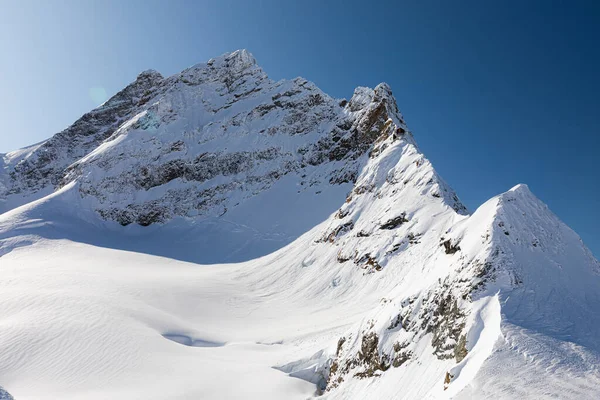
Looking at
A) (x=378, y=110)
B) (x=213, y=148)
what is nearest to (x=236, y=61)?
(x=213, y=148)

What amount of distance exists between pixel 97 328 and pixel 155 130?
184 feet

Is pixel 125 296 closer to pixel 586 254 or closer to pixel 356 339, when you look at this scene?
pixel 356 339

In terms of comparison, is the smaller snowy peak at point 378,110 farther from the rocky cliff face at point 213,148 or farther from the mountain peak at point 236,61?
the mountain peak at point 236,61

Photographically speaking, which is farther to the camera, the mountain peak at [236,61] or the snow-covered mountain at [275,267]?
the mountain peak at [236,61]

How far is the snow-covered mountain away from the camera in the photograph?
8.19m

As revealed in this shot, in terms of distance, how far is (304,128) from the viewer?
60.8 metres

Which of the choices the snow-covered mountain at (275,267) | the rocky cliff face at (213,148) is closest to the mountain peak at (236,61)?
the rocky cliff face at (213,148)

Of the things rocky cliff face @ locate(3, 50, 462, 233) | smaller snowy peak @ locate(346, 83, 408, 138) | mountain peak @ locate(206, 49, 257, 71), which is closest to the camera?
smaller snowy peak @ locate(346, 83, 408, 138)

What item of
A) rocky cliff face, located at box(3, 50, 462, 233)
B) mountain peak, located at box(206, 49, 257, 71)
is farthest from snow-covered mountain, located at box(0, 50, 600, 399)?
mountain peak, located at box(206, 49, 257, 71)

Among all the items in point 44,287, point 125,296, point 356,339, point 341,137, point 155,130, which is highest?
point 341,137

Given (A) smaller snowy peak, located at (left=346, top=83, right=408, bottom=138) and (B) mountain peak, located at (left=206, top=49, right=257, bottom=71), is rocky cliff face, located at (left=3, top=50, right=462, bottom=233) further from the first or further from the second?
(B) mountain peak, located at (left=206, top=49, right=257, bottom=71)

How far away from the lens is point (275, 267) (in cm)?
3419

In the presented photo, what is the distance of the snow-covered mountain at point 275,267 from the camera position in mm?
8190

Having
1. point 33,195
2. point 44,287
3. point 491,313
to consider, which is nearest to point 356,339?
point 491,313
